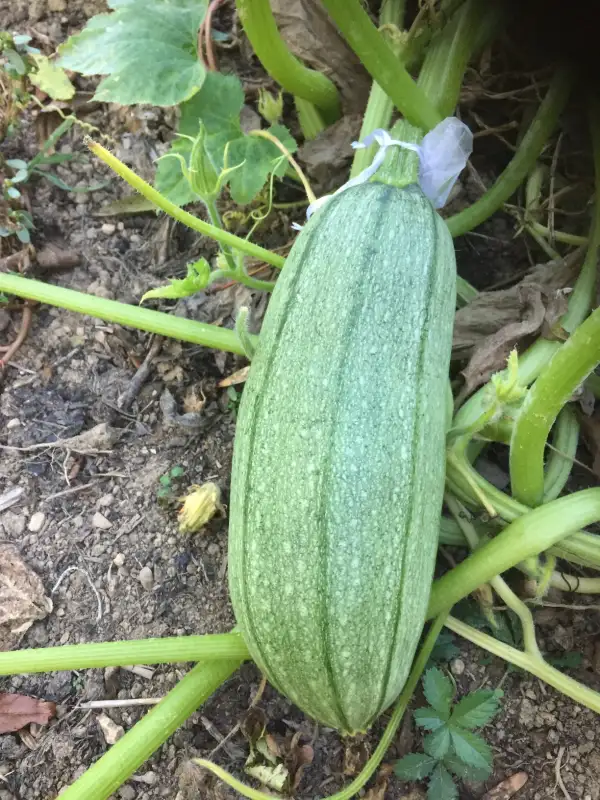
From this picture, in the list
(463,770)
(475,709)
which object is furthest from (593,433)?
(463,770)

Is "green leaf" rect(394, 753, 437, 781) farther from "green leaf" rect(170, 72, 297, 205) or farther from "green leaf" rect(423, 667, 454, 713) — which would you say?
"green leaf" rect(170, 72, 297, 205)

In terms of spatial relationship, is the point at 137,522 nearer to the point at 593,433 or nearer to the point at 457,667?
the point at 457,667

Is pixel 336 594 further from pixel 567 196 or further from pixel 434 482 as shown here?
pixel 567 196

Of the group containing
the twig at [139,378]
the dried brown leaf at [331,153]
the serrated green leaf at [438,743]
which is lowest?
the serrated green leaf at [438,743]

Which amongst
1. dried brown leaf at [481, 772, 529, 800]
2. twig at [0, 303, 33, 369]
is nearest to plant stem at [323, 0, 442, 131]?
twig at [0, 303, 33, 369]

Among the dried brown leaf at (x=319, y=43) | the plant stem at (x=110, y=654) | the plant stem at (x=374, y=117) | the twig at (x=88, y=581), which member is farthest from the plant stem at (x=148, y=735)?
the dried brown leaf at (x=319, y=43)

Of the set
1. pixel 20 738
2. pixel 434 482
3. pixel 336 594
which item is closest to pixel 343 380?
pixel 434 482

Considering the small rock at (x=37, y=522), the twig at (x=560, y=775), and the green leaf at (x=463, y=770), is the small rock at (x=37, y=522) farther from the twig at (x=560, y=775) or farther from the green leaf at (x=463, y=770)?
the twig at (x=560, y=775)
